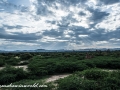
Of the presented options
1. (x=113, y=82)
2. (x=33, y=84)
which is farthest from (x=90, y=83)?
(x=33, y=84)

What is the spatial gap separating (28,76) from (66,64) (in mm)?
5446

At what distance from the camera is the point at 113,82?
9.62 metres

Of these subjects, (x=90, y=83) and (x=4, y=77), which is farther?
(x=4, y=77)

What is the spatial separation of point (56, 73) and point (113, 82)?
8480mm

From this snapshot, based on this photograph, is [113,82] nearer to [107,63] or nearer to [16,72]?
[16,72]

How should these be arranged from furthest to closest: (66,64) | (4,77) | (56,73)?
1. (66,64)
2. (56,73)
3. (4,77)

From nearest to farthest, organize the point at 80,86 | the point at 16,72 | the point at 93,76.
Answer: the point at 80,86 < the point at 93,76 < the point at 16,72

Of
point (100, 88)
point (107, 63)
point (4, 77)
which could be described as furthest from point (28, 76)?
point (107, 63)

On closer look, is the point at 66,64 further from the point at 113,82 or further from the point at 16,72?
the point at 113,82

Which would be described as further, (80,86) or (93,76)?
(93,76)

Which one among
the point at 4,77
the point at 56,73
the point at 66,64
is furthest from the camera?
the point at 66,64

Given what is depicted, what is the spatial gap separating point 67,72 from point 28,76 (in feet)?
16.8

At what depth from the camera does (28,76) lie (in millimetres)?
14406

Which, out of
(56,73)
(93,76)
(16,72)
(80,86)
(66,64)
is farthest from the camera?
(66,64)
